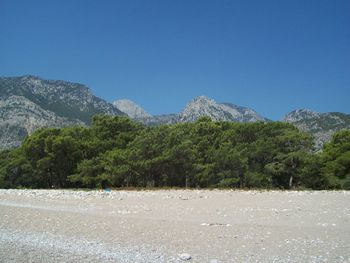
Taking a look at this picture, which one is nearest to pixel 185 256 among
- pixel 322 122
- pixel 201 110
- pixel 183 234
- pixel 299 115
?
pixel 183 234

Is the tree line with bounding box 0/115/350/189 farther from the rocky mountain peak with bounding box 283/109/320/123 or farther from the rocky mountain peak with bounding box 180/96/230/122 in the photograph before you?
the rocky mountain peak with bounding box 283/109/320/123

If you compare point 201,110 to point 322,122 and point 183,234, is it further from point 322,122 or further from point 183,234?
point 183,234

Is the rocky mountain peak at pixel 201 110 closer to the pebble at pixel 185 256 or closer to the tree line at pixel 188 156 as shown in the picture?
the tree line at pixel 188 156

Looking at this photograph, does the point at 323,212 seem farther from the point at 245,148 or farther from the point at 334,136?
the point at 334,136

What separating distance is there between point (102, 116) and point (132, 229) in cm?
3765

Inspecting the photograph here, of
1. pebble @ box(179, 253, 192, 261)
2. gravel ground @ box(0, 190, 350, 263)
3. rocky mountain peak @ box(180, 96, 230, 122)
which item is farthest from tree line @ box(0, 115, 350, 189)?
rocky mountain peak @ box(180, 96, 230, 122)

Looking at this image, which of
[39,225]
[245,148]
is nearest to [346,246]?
[39,225]

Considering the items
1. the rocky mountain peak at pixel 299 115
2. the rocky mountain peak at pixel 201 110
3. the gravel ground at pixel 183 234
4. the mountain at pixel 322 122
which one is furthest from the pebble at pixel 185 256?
the rocky mountain peak at pixel 299 115

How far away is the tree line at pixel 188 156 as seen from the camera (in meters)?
41.7

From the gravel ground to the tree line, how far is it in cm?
2173

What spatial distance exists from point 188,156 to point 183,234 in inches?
1163

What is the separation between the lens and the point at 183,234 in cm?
1259

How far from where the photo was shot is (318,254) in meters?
9.86

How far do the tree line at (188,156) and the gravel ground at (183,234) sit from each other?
21.7 meters
